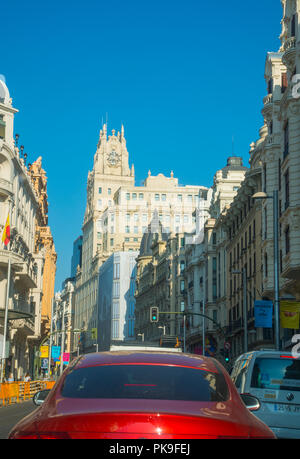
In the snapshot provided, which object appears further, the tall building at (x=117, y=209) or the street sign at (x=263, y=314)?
the tall building at (x=117, y=209)

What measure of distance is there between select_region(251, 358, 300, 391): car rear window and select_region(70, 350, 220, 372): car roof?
737 cm

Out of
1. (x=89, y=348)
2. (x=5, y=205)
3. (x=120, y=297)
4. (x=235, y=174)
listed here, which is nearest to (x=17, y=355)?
(x=5, y=205)

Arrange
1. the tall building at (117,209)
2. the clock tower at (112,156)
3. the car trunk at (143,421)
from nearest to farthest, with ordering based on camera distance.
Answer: the car trunk at (143,421)
the tall building at (117,209)
the clock tower at (112,156)

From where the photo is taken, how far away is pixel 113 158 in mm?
192375

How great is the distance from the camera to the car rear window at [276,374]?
13.8 meters

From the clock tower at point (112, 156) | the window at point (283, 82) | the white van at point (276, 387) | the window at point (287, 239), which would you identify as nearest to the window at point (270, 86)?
the window at point (283, 82)

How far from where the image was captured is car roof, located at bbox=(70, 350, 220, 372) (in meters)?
6.38

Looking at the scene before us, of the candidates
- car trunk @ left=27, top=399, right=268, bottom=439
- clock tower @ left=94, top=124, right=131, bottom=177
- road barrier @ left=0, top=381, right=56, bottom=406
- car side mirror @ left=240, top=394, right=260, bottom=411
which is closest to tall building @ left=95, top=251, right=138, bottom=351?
clock tower @ left=94, top=124, right=131, bottom=177

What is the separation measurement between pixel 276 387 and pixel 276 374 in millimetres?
280

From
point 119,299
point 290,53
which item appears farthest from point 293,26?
point 119,299

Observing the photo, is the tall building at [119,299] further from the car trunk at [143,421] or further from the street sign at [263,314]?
the car trunk at [143,421]

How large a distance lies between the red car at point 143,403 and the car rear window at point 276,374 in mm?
7258

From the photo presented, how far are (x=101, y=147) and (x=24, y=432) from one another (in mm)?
192044

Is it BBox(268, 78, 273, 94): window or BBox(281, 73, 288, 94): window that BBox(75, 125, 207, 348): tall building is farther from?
BBox(281, 73, 288, 94): window
